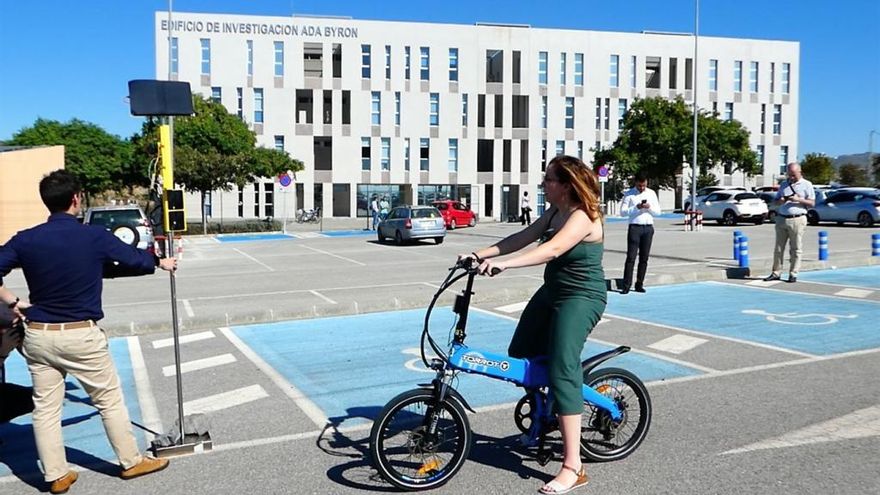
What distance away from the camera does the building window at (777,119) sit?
216ft

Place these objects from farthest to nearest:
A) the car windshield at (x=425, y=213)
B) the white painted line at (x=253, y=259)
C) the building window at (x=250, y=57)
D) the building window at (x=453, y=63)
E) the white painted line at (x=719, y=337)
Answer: the building window at (x=453, y=63)
the building window at (x=250, y=57)
the car windshield at (x=425, y=213)
the white painted line at (x=253, y=259)
the white painted line at (x=719, y=337)

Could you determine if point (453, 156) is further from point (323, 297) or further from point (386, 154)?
point (323, 297)

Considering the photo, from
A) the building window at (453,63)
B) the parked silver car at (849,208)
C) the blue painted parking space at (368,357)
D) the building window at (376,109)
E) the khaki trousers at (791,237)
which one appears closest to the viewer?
the blue painted parking space at (368,357)

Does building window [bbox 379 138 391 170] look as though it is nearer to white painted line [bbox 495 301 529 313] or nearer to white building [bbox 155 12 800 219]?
white building [bbox 155 12 800 219]

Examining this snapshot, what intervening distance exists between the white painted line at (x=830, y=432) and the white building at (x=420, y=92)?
5082 centimetres

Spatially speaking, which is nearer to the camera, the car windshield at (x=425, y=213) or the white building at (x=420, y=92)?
the car windshield at (x=425, y=213)

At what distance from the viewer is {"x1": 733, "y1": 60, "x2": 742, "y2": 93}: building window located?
64.6 meters

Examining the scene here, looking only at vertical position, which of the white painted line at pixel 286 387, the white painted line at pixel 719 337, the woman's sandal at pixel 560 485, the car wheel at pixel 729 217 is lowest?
the white painted line at pixel 286 387

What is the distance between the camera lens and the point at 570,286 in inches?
170

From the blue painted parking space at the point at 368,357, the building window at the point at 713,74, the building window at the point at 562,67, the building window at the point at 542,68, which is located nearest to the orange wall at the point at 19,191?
the blue painted parking space at the point at 368,357

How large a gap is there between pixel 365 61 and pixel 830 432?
55886mm

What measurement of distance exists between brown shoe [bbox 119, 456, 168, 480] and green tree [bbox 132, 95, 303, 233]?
31657 millimetres

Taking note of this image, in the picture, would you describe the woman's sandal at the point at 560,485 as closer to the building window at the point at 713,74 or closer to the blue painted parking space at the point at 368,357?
the blue painted parking space at the point at 368,357

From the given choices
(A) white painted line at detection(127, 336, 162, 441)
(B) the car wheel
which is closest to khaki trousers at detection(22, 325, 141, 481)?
(A) white painted line at detection(127, 336, 162, 441)
